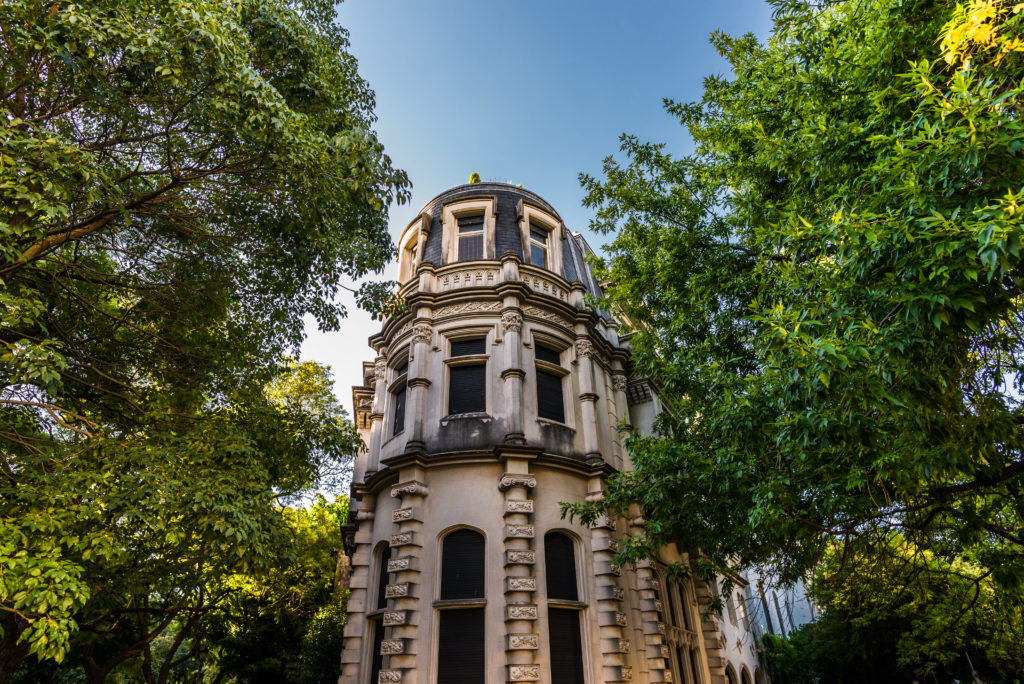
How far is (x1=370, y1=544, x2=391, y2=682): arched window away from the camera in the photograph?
1341 centimetres

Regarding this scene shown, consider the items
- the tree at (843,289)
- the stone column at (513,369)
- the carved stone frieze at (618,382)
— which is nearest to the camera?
the tree at (843,289)

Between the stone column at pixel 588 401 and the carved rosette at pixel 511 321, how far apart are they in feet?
7.39

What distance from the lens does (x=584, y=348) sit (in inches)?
648

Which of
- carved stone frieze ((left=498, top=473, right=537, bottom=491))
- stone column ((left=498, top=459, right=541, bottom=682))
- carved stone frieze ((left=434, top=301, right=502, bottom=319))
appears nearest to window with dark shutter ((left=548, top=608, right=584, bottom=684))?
stone column ((left=498, top=459, right=541, bottom=682))

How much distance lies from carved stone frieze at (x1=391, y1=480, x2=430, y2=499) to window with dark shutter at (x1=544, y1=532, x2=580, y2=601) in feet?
10.4

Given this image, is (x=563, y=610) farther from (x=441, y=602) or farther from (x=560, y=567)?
(x=441, y=602)

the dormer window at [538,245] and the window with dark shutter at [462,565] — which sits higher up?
the dormer window at [538,245]

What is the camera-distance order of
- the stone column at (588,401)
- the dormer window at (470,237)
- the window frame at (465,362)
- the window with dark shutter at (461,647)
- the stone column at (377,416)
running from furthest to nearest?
the dormer window at (470,237), the stone column at (377,416), the stone column at (588,401), the window frame at (465,362), the window with dark shutter at (461,647)

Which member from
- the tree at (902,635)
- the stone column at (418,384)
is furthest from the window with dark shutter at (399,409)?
the tree at (902,635)

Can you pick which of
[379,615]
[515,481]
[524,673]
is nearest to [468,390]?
[515,481]

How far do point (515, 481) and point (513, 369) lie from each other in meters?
3.01

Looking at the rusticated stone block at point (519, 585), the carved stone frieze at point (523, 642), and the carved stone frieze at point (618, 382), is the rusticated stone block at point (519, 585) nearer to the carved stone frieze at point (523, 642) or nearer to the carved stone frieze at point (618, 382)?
the carved stone frieze at point (523, 642)

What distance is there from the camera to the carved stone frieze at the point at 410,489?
13.1m

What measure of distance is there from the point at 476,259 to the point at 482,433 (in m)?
5.62
